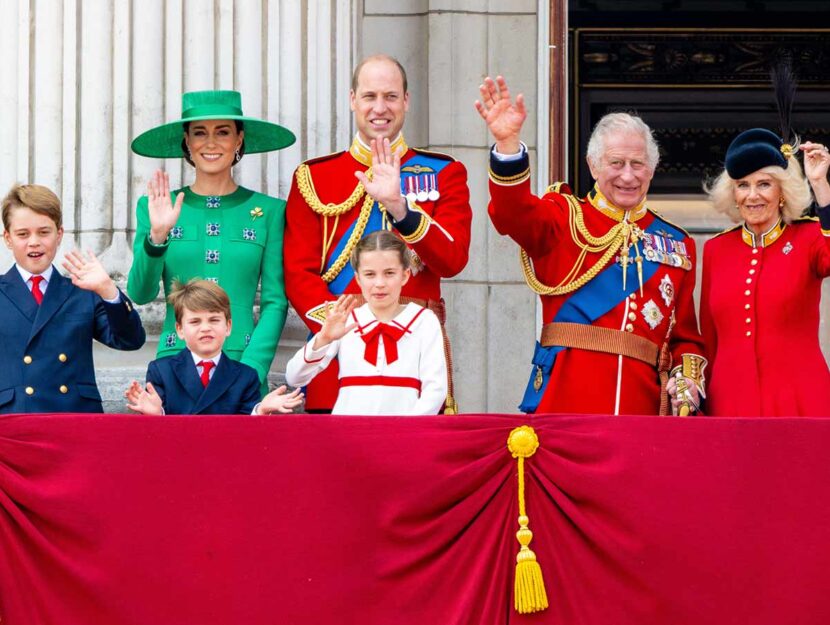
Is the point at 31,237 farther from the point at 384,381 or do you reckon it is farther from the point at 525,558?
the point at 525,558

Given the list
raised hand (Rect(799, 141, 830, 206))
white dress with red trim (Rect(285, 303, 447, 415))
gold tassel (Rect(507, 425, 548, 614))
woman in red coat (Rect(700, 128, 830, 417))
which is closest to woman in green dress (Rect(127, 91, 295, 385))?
white dress with red trim (Rect(285, 303, 447, 415))

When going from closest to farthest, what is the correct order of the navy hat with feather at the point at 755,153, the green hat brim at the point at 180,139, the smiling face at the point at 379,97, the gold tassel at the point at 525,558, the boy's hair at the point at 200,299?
1. the gold tassel at the point at 525,558
2. the boy's hair at the point at 200,299
3. the navy hat with feather at the point at 755,153
4. the smiling face at the point at 379,97
5. the green hat brim at the point at 180,139

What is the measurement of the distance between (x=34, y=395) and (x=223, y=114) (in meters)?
1.15

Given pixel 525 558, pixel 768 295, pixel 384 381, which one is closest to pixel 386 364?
pixel 384 381

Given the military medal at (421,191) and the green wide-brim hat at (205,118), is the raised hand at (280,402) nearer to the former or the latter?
the military medal at (421,191)

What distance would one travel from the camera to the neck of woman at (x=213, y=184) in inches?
241

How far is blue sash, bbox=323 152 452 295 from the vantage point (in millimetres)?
5996

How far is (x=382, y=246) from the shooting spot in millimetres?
5621

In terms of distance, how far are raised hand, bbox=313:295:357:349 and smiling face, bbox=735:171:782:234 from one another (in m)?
1.29

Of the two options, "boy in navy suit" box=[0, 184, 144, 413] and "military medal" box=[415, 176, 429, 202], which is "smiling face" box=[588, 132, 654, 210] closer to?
"military medal" box=[415, 176, 429, 202]

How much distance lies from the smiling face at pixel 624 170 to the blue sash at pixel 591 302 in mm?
204

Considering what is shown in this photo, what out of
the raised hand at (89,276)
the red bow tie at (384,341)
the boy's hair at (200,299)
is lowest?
the red bow tie at (384,341)

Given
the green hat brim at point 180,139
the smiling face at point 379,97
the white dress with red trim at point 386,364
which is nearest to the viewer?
the white dress with red trim at point 386,364

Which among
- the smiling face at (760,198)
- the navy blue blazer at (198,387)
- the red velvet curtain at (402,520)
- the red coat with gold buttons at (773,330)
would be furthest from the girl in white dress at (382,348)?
the smiling face at (760,198)
